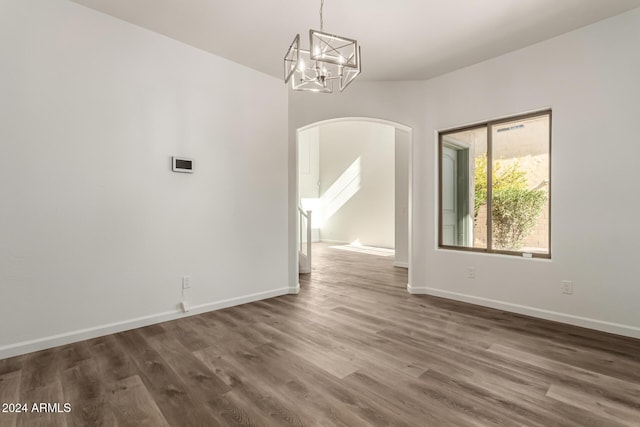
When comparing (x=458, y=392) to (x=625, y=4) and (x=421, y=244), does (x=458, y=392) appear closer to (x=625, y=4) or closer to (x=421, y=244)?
(x=421, y=244)

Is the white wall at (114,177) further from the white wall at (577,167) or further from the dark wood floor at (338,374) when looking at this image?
the white wall at (577,167)

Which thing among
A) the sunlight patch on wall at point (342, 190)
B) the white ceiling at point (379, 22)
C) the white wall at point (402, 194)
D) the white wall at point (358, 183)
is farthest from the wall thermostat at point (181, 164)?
the sunlight patch on wall at point (342, 190)

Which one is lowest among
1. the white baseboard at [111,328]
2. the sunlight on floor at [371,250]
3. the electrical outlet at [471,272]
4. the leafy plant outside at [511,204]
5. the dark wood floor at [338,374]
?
the dark wood floor at [338,374]

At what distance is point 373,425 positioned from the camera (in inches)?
66.7

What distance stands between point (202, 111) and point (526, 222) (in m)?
4.01

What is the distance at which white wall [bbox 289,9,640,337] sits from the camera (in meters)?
2.90

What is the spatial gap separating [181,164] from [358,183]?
6.88 m

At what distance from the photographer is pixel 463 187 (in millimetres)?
4305

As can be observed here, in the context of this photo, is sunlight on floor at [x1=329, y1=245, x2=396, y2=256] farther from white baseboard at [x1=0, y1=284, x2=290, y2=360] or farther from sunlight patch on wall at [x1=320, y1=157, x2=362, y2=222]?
white baseboard at [x1=0, y1=284, x2=290, y2=360]

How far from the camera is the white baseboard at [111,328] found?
252 centimetres

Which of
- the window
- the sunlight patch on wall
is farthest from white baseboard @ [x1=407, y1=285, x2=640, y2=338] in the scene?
the sunlight patch on wall

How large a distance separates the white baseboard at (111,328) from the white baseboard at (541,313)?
241cm

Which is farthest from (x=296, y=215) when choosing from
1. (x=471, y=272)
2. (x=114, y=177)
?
(x=471, y=272)

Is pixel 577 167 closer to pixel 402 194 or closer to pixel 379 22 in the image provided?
pixel 379 22
